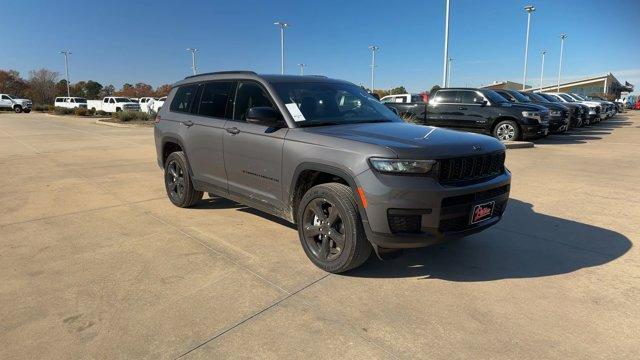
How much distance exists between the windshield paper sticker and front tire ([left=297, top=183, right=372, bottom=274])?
79 centimetres

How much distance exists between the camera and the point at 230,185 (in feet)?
16.1

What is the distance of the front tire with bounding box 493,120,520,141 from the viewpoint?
13562 millimetres

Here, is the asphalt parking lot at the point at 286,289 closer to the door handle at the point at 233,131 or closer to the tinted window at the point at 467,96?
the door handle at the point at 233,131

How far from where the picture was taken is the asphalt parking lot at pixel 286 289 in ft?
9.11

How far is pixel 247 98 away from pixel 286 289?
223cm

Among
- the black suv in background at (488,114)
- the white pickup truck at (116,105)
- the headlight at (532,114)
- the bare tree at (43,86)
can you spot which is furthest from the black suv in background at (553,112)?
the bare tree at (43,86)

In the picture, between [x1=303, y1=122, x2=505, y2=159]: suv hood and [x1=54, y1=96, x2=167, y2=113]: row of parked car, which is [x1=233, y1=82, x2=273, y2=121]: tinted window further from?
[x1=54, y1=96, x2=167, y2=113]: row of parked car

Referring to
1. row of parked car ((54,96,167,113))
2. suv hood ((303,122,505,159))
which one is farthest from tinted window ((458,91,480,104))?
row of parked car ((54,96,167,113))

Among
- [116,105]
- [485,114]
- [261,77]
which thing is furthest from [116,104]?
[261,77]

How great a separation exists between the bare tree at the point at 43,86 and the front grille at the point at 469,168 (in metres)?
93.4

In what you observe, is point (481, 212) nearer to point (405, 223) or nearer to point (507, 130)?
point (405, 223)

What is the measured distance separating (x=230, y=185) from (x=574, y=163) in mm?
8304

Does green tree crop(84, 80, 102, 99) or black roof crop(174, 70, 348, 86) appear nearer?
black roof crop(174, 70, 348, 86)

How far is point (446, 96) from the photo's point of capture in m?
14.4
